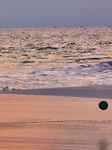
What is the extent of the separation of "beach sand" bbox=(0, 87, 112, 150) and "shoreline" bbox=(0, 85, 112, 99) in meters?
0.21

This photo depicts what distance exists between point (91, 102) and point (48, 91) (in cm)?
266

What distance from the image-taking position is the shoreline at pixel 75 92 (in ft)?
42.1

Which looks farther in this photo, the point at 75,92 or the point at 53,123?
the point at 75,92

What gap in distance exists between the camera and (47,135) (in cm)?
779

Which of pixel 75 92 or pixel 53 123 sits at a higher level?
pixel 75 92

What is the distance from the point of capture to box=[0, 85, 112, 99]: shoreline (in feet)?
42.1

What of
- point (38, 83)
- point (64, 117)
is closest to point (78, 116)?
point (64, 117)

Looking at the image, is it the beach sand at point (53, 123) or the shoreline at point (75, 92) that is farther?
the shoreline at point (75, 92)

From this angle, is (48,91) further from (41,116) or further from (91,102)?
(41,116)

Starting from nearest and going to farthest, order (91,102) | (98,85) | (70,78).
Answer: (91,102), (98,85), (70,78)

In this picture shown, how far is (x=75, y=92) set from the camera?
13.5 m

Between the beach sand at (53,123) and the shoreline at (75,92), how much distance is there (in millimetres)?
205

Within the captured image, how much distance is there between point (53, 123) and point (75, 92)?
4.69 m

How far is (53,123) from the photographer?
8906mm
